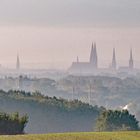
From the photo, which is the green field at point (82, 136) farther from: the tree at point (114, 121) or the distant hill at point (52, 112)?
the distant hill at point (52, 112)

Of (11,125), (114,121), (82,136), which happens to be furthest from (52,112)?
(82,136)

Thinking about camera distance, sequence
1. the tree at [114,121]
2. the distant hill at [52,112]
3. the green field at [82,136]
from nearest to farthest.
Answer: the green field at [82,136]
the tree at [114,121]
the distant hill at [52,112]

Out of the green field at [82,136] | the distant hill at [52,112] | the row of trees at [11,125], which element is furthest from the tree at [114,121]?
the green field at [82,136]

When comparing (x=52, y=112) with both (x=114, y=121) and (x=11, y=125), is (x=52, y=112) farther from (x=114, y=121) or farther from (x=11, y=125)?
(x=11, y=125)

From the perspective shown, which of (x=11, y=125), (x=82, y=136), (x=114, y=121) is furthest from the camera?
(x=114, y=121)

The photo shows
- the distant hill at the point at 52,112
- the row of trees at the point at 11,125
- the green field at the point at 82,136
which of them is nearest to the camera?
the green field at the point at 82,136

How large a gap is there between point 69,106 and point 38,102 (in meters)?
5.37

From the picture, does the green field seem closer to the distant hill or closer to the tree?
the tree

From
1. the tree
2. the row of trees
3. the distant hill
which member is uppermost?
the distant hill

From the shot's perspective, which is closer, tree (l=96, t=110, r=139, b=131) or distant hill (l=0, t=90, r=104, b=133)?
tree (l=96, t=110, r=139, b=131)

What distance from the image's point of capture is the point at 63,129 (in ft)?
303

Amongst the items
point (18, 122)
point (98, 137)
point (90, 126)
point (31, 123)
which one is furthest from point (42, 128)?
point (98, 137)

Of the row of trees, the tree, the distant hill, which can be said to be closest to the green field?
the row of trees

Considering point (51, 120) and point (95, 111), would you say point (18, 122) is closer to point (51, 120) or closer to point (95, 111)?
point (51, 120)
